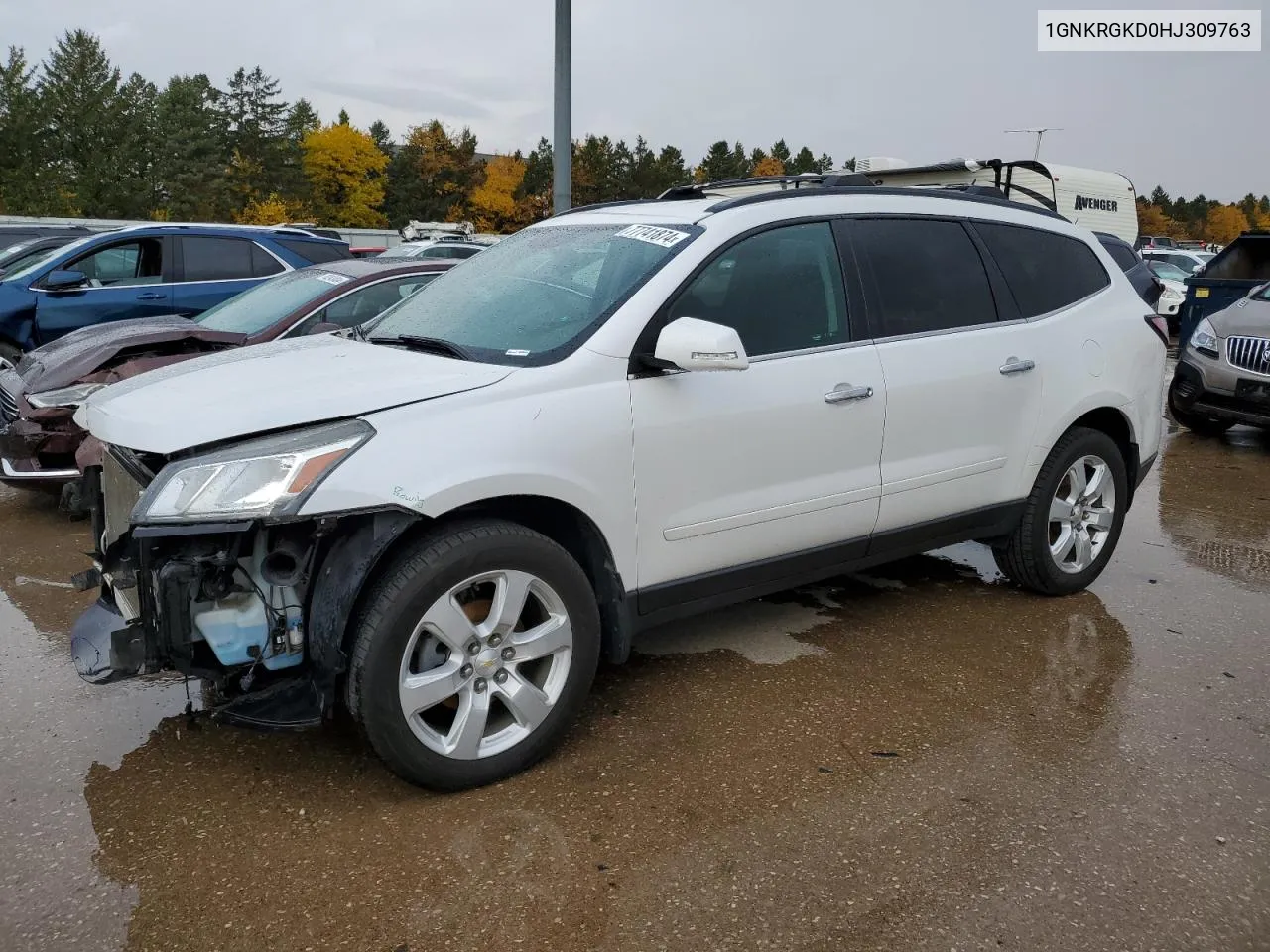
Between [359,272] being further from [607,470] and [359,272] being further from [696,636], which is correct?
[607,470]

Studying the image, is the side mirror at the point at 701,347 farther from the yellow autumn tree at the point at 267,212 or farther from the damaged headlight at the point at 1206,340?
the yellow autumn tree at the point at 267,212

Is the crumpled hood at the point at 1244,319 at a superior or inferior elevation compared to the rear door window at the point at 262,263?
inferior

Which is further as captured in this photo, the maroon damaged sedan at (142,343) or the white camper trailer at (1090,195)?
the white camper trailer at (1090,195)

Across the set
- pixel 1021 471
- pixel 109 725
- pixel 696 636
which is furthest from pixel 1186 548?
pixel 109 725

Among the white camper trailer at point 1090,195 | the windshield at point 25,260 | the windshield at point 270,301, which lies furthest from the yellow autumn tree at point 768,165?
the windshield at point 270,301

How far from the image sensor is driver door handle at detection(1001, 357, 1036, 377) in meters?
4.13

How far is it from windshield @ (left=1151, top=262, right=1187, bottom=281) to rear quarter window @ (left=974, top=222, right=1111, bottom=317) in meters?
18.4

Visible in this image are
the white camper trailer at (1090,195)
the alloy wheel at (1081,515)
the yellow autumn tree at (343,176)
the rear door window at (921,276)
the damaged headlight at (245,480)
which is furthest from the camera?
the yellow autumn tree at (343,176)

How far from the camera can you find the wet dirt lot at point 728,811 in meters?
2.40

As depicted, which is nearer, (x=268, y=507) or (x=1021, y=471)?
(x=268, y=507)

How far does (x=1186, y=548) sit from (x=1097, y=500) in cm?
141

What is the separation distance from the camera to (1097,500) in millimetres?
4672

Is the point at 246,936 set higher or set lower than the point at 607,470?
lower

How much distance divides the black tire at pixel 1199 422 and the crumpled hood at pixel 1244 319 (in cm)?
73
